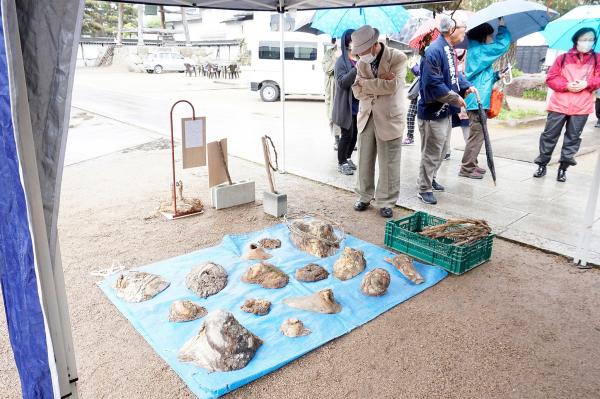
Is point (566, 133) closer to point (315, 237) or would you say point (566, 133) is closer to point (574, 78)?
point (574, 78)

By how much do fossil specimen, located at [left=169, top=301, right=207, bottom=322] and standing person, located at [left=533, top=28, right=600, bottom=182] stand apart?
4.96m

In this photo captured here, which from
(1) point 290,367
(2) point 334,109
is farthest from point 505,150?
(1) point 290,367

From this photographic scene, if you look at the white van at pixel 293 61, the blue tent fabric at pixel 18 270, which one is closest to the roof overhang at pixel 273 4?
the blue tent fabric at pixel 18 270

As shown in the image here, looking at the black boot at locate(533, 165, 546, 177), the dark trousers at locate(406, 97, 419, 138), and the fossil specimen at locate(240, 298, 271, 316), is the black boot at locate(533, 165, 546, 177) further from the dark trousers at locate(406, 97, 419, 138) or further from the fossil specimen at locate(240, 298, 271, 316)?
the fossil specimen at locate(240, 298, 271, 316)

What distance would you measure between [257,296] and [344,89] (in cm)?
338

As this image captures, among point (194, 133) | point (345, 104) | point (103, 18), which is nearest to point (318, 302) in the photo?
point (194, 133)

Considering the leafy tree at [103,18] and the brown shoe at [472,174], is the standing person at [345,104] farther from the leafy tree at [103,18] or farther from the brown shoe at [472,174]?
the leafy tree at [103,18]

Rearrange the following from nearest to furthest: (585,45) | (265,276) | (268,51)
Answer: (265,276)
(585,45)
(268,51)

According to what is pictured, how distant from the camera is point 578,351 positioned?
2598 millimetres

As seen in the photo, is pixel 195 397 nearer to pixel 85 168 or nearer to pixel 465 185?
pixel 465 185

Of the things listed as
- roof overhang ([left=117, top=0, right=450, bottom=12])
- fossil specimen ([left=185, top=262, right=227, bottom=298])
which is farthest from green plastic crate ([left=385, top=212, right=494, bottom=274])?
roof overhang ([left=117, top=0, right=450, bottom=12])

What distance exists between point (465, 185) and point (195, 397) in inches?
177

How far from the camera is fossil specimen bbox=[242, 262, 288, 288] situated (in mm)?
3221

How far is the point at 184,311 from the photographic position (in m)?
2.79
